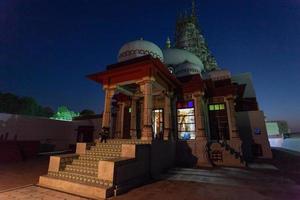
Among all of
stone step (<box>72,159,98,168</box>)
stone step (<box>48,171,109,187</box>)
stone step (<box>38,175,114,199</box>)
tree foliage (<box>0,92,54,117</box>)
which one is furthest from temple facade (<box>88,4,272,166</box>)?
tree foliage (<box>0,92,54,117</box>)

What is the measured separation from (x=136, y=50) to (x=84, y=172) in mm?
11760

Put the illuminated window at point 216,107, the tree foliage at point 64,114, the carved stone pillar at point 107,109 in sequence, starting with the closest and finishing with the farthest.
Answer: the carved stone pillar at point 107,109, the illuminated window at point 216,107, the tree foliage at point 64,114

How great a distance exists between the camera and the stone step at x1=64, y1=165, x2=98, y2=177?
6.75 m

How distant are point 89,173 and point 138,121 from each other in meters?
8.20

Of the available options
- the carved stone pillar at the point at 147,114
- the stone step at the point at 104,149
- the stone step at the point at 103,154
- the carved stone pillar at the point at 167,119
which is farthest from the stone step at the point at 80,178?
the carved stone pillar at the point at 167,119

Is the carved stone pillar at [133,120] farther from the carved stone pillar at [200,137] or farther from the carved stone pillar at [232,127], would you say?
the carved stone pillar at [232,127]

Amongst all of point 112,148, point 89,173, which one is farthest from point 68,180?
point 112,148

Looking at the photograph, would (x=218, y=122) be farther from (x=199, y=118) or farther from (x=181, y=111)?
(x=181, y=111)

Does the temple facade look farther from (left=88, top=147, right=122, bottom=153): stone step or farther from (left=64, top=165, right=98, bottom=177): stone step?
(left=64, top=165, right=98, bottom=177): stone step

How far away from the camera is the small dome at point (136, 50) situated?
15.4 metres

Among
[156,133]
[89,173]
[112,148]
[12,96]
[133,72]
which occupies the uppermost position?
[12,96]

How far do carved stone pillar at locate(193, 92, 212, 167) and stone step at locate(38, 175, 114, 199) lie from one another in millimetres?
7650

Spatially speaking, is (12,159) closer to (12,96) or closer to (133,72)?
(133,72)

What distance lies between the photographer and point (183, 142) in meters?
12.0
